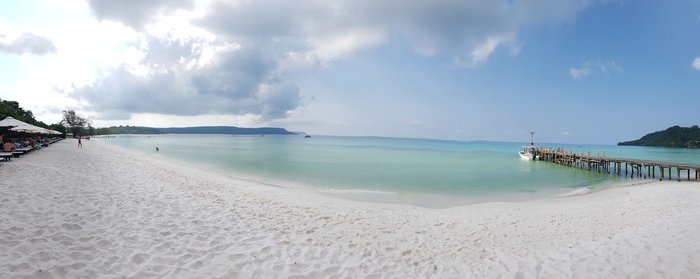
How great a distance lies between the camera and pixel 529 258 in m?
6.05

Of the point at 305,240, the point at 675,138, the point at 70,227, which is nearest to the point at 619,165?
the point at 305,240

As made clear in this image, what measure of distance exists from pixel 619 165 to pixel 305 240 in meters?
37.3

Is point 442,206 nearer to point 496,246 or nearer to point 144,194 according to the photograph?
point 496,246

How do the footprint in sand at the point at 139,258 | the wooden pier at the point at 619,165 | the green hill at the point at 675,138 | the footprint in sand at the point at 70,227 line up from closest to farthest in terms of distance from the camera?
the footprint in sand at the point at 139,258 → the footprint in sand at the point at 70,227 → the wooden pier at the point at 619,165 → the green hill at the point at 675,138

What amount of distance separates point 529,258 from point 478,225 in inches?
93.2

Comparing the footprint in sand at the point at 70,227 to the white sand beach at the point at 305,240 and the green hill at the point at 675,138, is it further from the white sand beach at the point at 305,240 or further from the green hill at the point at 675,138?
the green hill at the point at 675,138

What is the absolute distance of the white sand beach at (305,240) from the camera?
5043 millimetres

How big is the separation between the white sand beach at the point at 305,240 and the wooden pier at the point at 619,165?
884 inches

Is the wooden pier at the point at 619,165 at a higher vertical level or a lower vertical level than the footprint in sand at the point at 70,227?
lower

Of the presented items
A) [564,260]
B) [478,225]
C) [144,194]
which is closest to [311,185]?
[144,194]

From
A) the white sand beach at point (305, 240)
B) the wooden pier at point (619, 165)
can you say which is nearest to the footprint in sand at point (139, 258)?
the white sand beach at point (305, 240)

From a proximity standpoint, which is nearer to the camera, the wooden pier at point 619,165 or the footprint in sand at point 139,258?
the footprint in sand at point 139,258

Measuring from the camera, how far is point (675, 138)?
5217 inches

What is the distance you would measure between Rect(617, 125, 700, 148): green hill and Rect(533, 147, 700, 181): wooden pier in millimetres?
122251
